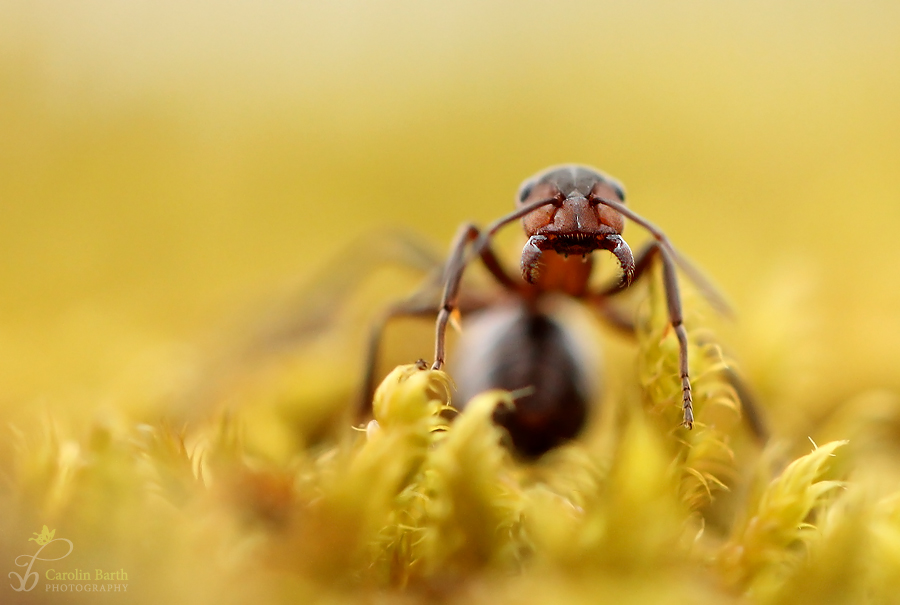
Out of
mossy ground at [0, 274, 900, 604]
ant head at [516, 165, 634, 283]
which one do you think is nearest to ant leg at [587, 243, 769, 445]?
ant head at [516, 165, 634, 283]

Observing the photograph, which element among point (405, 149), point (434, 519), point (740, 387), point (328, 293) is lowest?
point (434, 519)

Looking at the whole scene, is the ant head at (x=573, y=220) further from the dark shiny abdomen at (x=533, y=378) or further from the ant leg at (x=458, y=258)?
the dark shiny abdomen at (x=533, y=378)

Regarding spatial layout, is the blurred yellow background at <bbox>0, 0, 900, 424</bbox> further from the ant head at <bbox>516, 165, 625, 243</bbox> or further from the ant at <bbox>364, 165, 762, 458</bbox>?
the ant head at <bbox>516, 165, 625, 243</bbox>

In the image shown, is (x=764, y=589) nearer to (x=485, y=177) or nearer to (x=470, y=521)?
(x=470, y=521)

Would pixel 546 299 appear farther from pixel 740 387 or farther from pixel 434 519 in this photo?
pixel 434 519

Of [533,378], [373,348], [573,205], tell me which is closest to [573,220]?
[573,205]

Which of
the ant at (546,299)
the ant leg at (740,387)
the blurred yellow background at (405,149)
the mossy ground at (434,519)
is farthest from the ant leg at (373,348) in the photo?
the blurred yellow background at (405,149)

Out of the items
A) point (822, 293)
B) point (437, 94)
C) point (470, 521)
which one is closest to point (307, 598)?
point (470, 521)
